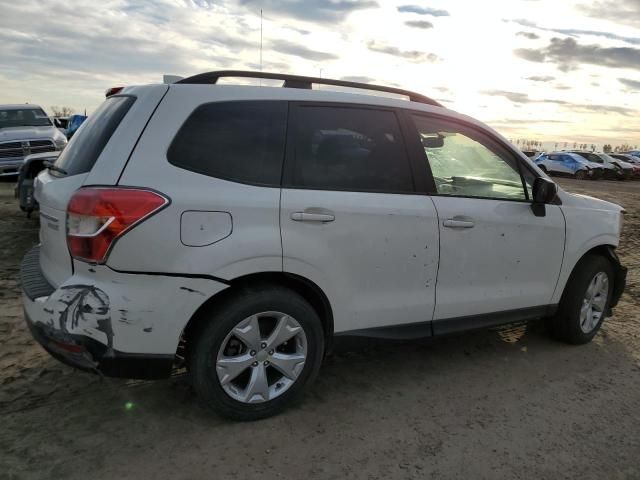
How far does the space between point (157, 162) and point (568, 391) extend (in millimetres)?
3011

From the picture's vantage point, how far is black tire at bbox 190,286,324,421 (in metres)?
2.73

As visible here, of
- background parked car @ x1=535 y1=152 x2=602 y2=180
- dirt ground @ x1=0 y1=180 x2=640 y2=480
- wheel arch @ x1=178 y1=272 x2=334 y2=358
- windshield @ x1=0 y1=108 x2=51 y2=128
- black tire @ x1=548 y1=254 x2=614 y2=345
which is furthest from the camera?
background parked car @ x1=535 y1=152 x2=602 y2=180

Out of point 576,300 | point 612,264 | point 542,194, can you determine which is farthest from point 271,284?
point 612,264

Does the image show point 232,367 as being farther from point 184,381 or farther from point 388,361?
point 388,361

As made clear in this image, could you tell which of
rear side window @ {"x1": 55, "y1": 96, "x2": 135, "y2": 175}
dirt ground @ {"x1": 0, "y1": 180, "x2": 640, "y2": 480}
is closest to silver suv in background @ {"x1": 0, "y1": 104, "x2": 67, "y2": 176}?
dirt ground @ {"x1": 0, "y1": 180, "x2": 640, "y2": 480}

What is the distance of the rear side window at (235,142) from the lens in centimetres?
272

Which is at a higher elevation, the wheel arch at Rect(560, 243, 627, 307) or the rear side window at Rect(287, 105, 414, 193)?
the rear side window at Rect(287, 105, 414, 193)

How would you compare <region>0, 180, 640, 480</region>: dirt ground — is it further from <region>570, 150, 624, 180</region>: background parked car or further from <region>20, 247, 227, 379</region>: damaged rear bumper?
<region>570, 150, 624, 180</region>: background parked car

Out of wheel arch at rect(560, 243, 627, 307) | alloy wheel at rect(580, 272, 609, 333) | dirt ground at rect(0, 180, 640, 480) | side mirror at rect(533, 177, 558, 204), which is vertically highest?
Result: side mirror at rect(533, 177, 558, 204)

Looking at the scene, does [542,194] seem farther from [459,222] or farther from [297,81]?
[297,81]

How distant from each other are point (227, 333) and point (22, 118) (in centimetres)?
1127

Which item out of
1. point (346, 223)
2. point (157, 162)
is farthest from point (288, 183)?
point (157, 162)

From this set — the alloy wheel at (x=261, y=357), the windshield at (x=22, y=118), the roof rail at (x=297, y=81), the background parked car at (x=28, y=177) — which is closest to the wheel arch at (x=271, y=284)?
the alloy wheel at (x=261, y=357)

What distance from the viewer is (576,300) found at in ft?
13.6
